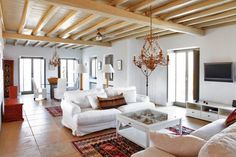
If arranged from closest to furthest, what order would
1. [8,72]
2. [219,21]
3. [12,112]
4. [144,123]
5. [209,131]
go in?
[209,131], [144,123], [219,21], [12,112], [8,72]

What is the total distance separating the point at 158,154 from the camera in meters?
1.50

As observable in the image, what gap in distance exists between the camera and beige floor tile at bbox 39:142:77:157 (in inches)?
109

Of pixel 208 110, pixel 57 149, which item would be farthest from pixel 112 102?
pixel 208 110

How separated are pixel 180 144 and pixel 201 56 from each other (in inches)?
180

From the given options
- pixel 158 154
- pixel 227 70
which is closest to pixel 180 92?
pixel 227 70

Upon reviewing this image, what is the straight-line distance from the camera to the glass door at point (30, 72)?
930 centimetres

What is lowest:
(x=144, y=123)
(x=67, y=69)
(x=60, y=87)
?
(x=144, y=123)

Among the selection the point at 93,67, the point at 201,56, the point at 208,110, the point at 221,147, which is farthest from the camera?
the point at 93,67

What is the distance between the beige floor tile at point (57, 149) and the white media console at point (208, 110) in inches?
137

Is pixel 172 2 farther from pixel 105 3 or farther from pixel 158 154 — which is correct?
pixel 158 154

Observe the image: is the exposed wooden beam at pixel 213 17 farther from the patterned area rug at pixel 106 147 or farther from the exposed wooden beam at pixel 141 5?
the patterned area rug at pixel 106 147

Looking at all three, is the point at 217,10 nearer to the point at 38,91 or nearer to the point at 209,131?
the point at 209,131

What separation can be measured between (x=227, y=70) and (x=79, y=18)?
4134mm

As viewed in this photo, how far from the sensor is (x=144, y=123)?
2936 millimetres
